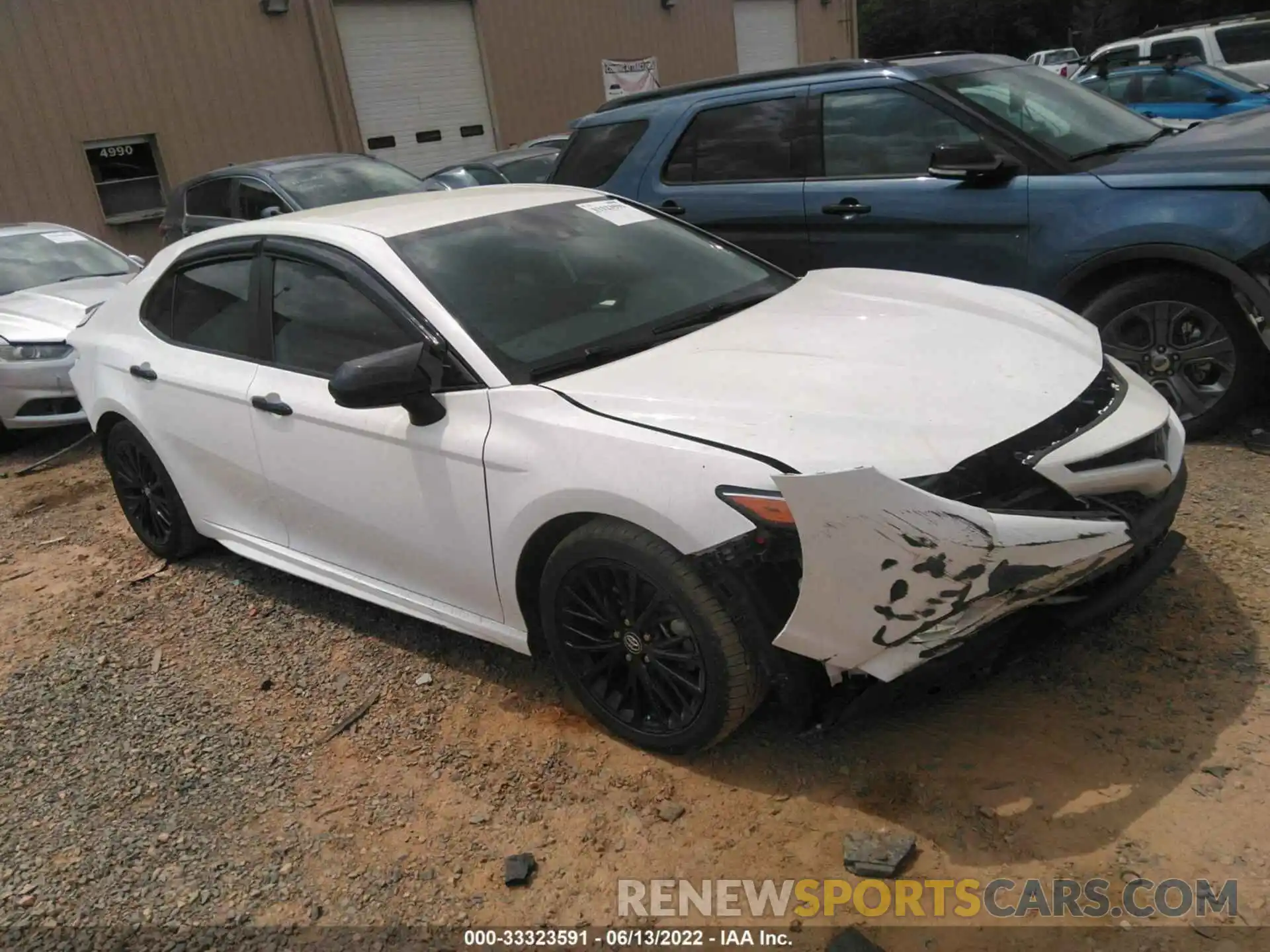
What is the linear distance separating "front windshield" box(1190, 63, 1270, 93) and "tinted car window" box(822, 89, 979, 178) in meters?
7.91

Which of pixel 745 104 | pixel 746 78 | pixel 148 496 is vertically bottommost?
pixel 148 496

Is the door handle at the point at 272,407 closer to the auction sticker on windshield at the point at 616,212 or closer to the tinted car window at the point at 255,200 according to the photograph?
the auction sticker on windshield at the point at 616,212

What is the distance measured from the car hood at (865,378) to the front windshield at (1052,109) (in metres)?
1.79

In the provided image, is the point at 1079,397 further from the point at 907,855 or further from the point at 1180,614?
the point at 907,855

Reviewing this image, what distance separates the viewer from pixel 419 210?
372 centimetres

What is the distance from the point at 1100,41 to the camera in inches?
1394

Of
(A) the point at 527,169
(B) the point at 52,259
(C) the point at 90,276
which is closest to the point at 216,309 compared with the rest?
(C) the point at 90,276

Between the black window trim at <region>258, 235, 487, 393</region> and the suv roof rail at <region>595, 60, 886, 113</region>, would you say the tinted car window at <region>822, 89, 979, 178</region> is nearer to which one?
the suv roof rail at <region>595, 60, 886, 113</region>

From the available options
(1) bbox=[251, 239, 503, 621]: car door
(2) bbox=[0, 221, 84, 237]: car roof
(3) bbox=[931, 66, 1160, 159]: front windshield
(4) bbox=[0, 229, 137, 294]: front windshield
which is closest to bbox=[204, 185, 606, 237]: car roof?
(1) bbox=[251, 239, 503, 621]: car door

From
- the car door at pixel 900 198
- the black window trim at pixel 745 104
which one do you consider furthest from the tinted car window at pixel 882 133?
the black window trim at pixel 745 104

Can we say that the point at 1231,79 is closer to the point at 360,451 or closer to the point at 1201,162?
the point at 1201,162

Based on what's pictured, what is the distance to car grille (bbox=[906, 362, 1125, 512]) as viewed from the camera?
2.38 meters

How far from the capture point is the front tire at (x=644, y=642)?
256 cm

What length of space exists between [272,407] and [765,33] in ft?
71.5
